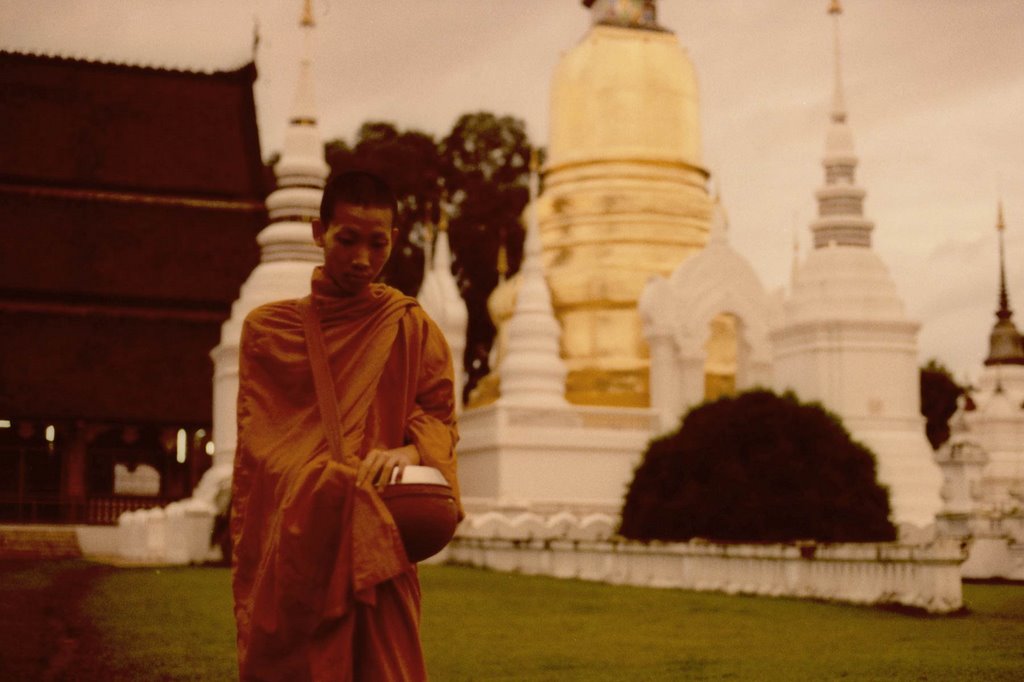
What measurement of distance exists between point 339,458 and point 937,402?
42212mm

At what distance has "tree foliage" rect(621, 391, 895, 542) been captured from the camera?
17688mm

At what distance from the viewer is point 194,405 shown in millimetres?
25359

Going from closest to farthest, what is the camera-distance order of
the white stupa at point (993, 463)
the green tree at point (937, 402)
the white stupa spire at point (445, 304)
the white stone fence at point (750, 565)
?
the white stone fence at point (750, 565) → the white stupa at point (993, 463) → the white stupa spire at point (445, 304) → the green tree at point (937, 402)

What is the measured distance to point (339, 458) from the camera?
3711 millimetres

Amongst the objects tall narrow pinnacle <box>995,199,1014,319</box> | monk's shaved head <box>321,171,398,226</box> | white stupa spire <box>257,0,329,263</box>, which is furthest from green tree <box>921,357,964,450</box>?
monk's shaved head <box>321,171,398,226</box>

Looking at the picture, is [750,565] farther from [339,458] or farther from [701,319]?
[701,319]

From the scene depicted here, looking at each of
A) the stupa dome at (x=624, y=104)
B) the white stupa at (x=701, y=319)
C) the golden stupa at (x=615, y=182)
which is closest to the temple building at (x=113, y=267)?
the golden stupa at (x=615, y=182)

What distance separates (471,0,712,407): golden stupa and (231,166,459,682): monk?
2302 cm

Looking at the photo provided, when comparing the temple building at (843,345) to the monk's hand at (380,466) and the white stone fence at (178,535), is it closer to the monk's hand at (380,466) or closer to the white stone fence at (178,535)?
the white stone fence at (178,535)

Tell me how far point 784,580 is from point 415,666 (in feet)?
31.8

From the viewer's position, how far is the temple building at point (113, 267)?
2484 cm

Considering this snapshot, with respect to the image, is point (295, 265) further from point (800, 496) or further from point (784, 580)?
point (784, 580)

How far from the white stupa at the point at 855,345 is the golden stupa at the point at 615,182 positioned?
13.7ft

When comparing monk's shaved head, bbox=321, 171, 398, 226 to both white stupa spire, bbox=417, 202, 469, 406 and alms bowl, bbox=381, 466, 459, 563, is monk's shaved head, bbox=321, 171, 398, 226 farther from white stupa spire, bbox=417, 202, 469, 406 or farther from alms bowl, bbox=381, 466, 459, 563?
white stupa spire, bbox=417, 202, 469, 406
